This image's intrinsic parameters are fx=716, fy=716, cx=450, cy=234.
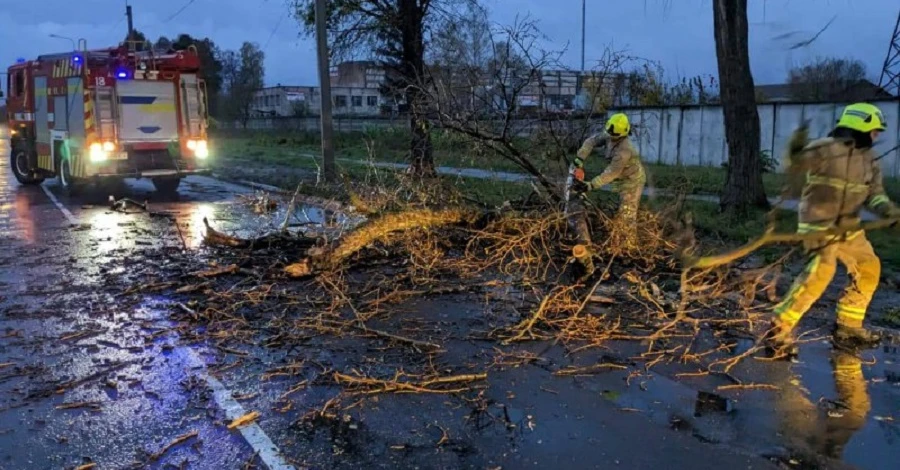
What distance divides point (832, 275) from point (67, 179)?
50.8 ft

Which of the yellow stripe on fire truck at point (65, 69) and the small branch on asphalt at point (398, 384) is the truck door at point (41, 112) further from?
the small branch on asphalt at point (398, 384)

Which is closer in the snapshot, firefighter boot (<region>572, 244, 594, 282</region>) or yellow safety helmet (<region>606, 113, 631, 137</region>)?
firefighter boot (<region>572, 244, 594, 282</region>)

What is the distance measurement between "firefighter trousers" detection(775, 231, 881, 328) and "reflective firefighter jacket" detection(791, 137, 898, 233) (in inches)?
7.7

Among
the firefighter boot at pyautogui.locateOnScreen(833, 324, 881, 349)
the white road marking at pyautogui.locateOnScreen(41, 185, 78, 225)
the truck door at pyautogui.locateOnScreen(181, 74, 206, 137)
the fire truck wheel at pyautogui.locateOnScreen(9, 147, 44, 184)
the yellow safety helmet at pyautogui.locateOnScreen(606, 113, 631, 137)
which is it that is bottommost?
the firefighter boot at pyautogui.locateOnScreen(833, 324, 881, 349)

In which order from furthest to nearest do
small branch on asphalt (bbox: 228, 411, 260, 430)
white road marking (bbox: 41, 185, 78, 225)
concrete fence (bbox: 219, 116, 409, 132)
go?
concrete fence (bbox: 219, 116, 409, 132) → white road marking (bbox: 41, 185, 78, 225) → small branch on asphalt (bbox: 228, 411, 260, 430)

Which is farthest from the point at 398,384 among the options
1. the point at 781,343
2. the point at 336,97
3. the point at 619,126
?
the point at 336,97

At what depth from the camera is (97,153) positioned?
568 inches

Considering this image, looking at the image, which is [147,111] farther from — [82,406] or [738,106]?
[82,406]

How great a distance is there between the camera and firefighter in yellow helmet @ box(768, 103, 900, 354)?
5.12 meters

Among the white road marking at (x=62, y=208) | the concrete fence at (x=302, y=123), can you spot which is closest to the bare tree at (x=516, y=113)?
the white road marking at (x=62, y=208)

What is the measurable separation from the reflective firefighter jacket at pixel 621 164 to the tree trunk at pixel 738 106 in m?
3.21

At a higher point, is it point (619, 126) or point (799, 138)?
point (619, 126)

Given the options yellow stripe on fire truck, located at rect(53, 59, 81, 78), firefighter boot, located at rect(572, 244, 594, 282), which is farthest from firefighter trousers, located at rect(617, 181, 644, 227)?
yellow stripe on fire truck, located at rect(53, 59, 81, 78)

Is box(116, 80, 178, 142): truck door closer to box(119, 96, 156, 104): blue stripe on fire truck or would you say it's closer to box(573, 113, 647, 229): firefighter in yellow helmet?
box(119, 96, 156, 104): blue stripe on fire truck
